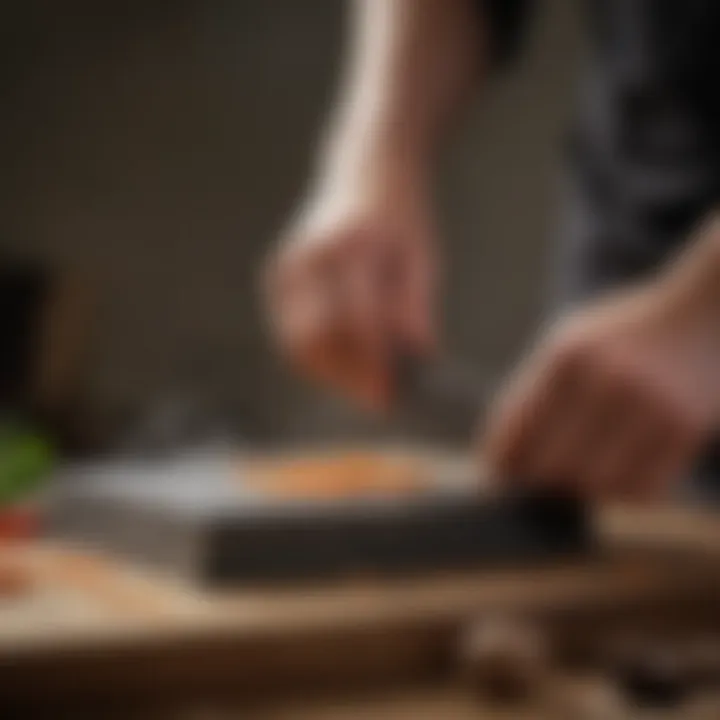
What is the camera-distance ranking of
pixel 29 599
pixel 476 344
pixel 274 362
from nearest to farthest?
pixel 29 599
pixel 274 362
pixel 476 344

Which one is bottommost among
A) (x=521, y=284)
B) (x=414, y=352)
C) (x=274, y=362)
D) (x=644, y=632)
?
(x=644, y=632)

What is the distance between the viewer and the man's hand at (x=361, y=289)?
52 cm

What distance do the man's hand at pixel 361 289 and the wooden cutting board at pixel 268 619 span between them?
9cm

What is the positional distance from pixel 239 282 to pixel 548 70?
285 millimetres

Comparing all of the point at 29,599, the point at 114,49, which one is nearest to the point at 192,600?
the point at 29,599

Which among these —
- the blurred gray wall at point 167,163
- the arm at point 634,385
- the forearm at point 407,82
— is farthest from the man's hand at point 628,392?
the blurred gray wall at point 167,163

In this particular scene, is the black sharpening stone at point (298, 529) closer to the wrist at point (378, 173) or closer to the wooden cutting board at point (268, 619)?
the wooden cutting board at point (268, 619)

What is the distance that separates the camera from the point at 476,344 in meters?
1.01

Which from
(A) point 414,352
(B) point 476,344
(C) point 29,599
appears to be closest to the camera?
(C) point 29,599

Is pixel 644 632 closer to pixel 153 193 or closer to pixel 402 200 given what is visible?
pixel 402 200

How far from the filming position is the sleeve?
0.66m

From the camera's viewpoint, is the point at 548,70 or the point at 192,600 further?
the point at 548,70

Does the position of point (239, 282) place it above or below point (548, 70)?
below

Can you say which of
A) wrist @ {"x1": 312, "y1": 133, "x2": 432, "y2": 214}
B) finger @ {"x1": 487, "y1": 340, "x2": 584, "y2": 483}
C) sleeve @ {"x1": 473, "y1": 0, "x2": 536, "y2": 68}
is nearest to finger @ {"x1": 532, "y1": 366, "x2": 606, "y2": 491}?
finger @ {"x1": 487, "y1": 340, "x2": 584, "y2": 483}
